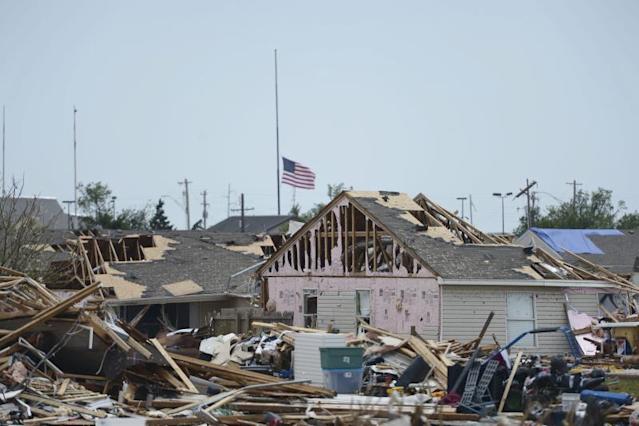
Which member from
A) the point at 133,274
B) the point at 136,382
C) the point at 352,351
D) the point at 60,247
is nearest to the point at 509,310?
the point at 352,351

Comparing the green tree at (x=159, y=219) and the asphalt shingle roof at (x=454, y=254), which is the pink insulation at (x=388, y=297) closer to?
the asphalt shingle roof at (x=454, y=254)

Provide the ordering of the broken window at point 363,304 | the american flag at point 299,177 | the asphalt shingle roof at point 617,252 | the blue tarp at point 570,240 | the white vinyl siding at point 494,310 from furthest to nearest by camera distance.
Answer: the american flag at point 299,177, the asphalt shingle roof at point 617,252, the blue tarp at point 570,240, the broken window at point 363,304, the white vinyl siding at point 494,310

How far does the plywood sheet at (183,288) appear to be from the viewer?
4144 cm

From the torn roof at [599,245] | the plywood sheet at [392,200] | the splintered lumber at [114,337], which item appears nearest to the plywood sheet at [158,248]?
the plywood sheet at [392,200]

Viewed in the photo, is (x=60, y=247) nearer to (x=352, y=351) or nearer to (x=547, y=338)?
(x=547, y=338)

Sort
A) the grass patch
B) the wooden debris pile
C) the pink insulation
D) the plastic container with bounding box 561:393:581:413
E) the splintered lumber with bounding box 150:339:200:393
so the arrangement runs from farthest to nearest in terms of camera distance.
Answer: the pink insulation
the grass patch
the splintered lumber with bounding box 150:339:200:393
the wooden debris pile
the plastic container with bounding box 561:393:581:413

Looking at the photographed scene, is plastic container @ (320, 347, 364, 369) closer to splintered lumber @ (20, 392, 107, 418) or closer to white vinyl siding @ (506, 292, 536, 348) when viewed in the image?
splintered lumber @ (20, 392, 107, 418)

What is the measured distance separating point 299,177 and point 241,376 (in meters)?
42.1

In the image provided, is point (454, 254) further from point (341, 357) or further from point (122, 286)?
point (122, 286)

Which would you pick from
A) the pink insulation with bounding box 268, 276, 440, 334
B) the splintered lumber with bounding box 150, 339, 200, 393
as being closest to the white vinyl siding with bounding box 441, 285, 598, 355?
the pink insulation with bounding box 268, 276, 440, 334

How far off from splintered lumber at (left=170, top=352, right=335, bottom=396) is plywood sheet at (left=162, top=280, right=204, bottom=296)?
19.8 m

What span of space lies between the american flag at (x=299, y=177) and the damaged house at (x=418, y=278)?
26.2 m

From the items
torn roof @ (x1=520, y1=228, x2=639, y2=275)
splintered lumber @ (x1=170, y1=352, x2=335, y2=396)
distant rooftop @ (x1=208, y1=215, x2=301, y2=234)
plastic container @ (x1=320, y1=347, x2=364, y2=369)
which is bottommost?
splintered lumber @ (x1=170, y1=352, x2=335, y2=396)

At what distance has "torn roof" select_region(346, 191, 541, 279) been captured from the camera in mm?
30953
